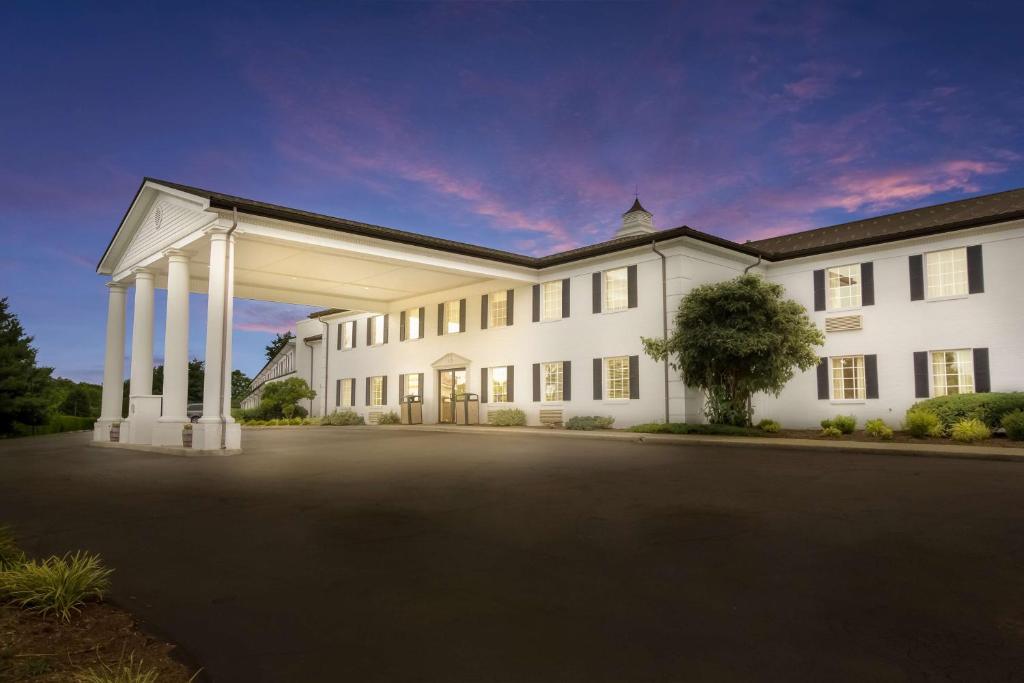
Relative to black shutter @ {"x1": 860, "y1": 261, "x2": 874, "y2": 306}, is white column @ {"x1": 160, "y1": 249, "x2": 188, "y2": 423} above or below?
below

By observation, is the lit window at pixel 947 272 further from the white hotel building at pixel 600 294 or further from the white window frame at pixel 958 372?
the white window frame at pixel 958 372

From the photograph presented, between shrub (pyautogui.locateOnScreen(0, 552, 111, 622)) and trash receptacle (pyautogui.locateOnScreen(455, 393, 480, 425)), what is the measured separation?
862 inches

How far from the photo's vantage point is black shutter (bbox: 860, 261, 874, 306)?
20047 millimetres

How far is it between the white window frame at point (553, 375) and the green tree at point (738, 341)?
516cm

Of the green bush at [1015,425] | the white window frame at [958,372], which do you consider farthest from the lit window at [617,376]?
the green bush at [1015,425]

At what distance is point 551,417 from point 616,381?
2924 mm

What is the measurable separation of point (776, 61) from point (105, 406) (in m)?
22.5

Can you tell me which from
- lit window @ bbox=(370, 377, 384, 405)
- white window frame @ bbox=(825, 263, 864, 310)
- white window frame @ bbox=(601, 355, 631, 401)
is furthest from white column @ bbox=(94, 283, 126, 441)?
white window frame @ bbox=(825, 263, 864, 310)

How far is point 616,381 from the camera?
21.8 metres

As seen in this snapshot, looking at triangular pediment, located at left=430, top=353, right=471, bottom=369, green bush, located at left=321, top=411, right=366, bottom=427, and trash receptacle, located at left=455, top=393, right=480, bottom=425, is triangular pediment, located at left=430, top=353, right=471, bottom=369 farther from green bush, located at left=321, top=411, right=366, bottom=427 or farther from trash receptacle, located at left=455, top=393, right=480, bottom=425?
green bush, located at left=321, top=411, right=366, bottom=427

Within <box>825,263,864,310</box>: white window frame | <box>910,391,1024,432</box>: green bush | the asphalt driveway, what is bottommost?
the asphalt driveway

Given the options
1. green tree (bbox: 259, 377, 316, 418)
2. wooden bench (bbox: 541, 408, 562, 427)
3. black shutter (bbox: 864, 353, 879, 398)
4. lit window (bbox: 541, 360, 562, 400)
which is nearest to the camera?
black shutter (bbox: 864, 353, 879, 398)

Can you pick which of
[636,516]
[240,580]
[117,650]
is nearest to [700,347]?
[636,516]

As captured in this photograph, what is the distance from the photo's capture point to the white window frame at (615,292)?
21.8 m
